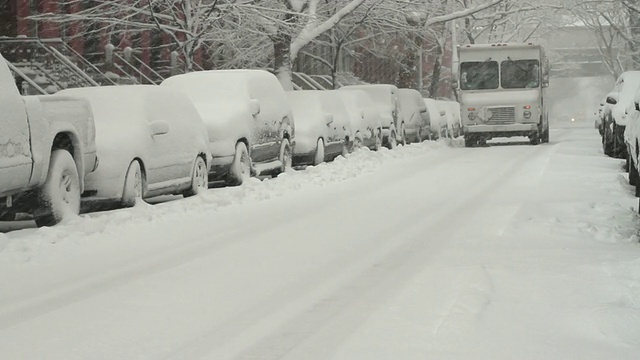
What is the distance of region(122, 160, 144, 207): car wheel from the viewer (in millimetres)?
14047

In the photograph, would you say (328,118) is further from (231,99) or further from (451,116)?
(451,116)

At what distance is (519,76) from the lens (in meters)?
34.1

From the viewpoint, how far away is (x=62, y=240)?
1137cm

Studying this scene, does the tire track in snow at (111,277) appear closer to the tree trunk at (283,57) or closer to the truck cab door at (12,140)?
the truck cab door at (12,140)

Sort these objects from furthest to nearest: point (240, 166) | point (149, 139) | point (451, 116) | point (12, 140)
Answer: point (451, 116) → point (240, 166) → point (149, 139) → point (12, 140)

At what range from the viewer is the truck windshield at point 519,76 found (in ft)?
112

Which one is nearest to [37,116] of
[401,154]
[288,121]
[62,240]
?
[62,240]

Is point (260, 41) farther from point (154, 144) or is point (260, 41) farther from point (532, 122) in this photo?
point (154, 144)

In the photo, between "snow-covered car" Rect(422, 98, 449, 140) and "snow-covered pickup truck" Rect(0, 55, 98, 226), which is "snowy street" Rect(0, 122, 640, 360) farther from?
"snow-covered car" Rect(422, 98, 449, 140)

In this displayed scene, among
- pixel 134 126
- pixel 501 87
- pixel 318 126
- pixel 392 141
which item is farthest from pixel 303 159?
pixel 501 87

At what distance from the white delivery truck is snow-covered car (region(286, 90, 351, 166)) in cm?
847

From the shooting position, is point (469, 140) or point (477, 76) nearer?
point (477, 76)

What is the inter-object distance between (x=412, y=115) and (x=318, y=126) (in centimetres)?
1271

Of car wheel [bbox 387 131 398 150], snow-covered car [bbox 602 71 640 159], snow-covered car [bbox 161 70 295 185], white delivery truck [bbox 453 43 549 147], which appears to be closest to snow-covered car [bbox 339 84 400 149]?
car wheel [bbox 387 131 398 150]
